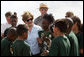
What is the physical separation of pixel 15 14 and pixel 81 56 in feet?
8.00

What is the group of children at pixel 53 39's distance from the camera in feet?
15.7

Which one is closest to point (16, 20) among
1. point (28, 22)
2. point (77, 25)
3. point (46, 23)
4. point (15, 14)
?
point (15, 14)

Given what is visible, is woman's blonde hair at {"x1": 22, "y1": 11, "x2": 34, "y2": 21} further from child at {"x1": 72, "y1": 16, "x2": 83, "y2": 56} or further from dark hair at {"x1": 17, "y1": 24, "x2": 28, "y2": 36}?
child at {"x1": 72, "y1": 16, "x2": 83, "y2": 56}

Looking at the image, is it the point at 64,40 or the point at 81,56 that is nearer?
the point at 64,40

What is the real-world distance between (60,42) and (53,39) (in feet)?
Answer: 0.50

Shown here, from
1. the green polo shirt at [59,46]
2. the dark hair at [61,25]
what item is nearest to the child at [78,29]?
the dark hair at [61,25]

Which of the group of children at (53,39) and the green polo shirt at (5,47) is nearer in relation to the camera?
the group of children at (53,39)

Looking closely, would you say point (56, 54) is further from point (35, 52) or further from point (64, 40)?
point (35, 52)

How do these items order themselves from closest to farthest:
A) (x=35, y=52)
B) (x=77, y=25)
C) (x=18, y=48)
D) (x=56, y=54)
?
(x=56, y=54)
(x=18, y=48)
(x=77, y=25)
(x=35, y=52)

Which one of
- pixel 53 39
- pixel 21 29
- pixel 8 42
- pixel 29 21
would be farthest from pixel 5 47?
pixel 53 39

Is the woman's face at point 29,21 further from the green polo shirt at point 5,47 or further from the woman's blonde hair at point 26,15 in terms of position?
the green polo shirt at point 5,47

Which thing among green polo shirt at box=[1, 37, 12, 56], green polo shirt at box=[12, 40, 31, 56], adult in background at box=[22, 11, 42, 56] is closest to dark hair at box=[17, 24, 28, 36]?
→ green polo shirt at box=[12, 40, 31, 56]

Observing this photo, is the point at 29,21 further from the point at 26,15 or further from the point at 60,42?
the point at 60,42

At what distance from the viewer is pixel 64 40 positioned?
4832 millimetres
